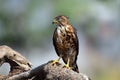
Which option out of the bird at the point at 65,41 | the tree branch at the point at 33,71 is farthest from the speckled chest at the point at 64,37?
the tree branch at the point at 33,71

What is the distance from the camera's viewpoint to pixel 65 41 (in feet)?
28.2

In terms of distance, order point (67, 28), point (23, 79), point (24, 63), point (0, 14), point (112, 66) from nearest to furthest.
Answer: point (23, 79) → point (24, 63) → point (67, 28) → point (0, 14) → point (112, 66)

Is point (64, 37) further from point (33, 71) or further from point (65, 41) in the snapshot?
point (33, 71)

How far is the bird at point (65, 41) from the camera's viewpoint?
28.1 feet

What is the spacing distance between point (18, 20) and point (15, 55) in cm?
1119

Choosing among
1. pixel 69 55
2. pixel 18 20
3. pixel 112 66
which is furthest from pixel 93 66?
pixel 69 55

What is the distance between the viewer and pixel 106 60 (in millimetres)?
21125

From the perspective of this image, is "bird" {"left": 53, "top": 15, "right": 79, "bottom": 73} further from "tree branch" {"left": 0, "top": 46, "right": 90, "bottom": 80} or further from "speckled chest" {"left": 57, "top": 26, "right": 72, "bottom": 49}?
"tree branch" {"left": 0, "top": 46, "right": 90, "bottom": 80}

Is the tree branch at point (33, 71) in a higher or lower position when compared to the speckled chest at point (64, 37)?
lower

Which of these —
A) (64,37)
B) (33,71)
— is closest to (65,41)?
(64,37)

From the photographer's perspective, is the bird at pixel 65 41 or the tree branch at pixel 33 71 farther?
the bird at pixel 65 41

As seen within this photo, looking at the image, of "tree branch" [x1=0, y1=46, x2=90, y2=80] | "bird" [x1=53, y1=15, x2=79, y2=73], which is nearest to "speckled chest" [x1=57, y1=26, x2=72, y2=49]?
"bird" [x1=53, y1=15, x2=79, y2=73]

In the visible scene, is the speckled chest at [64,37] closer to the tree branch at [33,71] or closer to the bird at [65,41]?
the bird at [65,41]

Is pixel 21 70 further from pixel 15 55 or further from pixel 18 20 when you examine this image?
pixel 18 20
